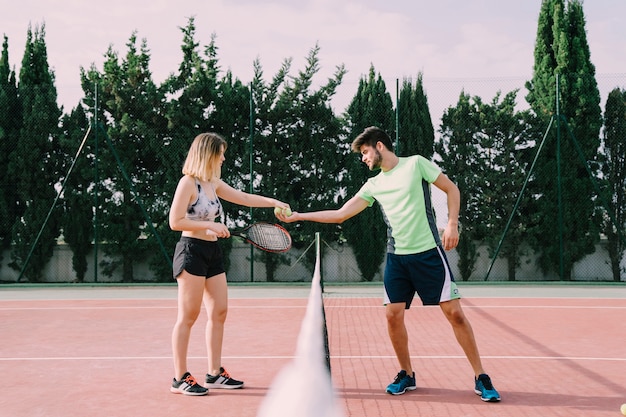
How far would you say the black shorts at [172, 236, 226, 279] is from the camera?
3.99 m

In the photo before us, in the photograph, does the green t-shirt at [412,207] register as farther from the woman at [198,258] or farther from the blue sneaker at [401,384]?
the woman at [198,258]

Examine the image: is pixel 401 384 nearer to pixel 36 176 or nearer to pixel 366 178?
pixel 366 178

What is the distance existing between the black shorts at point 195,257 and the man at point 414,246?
1153mm

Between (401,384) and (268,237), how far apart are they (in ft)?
4.76

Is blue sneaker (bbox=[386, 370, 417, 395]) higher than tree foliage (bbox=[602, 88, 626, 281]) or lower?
lower

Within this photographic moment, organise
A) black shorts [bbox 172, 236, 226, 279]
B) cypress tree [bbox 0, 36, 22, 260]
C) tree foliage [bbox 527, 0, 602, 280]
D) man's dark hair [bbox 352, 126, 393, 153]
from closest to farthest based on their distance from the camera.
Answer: black shorts [bbox 172, 236, 226, 279], man's dark hair [bbox 352, 126, 393, 153], tree foliage [bbox 527, 0, 602, 280], cypress tree [bbox 0, 36, 22, 260]

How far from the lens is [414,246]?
4.00 meters

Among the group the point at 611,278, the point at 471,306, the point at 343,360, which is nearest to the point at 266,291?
the point at 471,306

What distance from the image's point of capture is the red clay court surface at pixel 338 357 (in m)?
3.90

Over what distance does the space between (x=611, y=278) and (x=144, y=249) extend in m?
9.70

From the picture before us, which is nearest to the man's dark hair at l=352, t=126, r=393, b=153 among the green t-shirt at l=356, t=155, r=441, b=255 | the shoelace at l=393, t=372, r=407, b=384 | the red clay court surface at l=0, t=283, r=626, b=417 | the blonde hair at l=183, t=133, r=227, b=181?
the green t-shirt at l=356, t=155, r=441, b=255

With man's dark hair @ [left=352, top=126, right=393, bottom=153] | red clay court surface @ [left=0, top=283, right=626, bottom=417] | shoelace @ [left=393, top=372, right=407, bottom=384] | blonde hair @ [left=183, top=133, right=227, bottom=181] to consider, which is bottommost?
red clay court surface @ [left=0, top=283, right=626, bottom=417]

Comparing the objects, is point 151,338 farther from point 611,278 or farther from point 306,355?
point 611,278

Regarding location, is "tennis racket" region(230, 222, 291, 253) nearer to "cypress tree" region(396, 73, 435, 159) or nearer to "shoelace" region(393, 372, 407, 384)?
"shoelace" region(393, 372, 407, 384)
